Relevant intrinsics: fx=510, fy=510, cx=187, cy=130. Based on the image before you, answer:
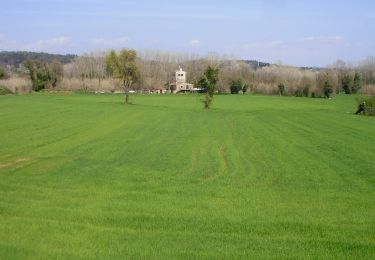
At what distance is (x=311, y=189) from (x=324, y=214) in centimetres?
408

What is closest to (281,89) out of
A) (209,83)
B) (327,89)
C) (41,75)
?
(327,89)

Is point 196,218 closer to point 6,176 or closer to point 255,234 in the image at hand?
point 255,234

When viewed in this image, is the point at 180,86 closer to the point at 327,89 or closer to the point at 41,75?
the point at 41,75

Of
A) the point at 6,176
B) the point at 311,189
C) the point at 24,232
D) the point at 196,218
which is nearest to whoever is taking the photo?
the point at 24,232

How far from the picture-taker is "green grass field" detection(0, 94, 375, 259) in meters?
10.8

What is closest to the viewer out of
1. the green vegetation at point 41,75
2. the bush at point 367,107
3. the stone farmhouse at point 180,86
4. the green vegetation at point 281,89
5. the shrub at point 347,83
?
the bush at point 367,107

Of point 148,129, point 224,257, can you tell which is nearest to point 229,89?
point 148,129

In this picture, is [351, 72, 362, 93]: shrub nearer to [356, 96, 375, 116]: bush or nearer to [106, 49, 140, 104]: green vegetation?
[356, 96, 375, 116]: bush

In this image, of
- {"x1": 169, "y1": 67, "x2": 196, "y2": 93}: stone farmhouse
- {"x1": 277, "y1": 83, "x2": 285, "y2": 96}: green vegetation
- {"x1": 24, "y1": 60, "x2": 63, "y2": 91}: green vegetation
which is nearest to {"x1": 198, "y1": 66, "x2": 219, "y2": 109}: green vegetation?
{"x1": 277, "y1": 83, "x2": 285, "y2": 96}: green vegetation

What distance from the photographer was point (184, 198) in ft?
52.9

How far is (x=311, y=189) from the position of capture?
18.0m

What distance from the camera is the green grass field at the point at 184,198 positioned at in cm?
1080

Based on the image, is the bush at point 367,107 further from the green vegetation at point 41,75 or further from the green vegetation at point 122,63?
the green vegetation at point 41,75

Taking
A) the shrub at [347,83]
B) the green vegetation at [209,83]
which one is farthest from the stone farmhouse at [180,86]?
the green vegetation at [209,83]
